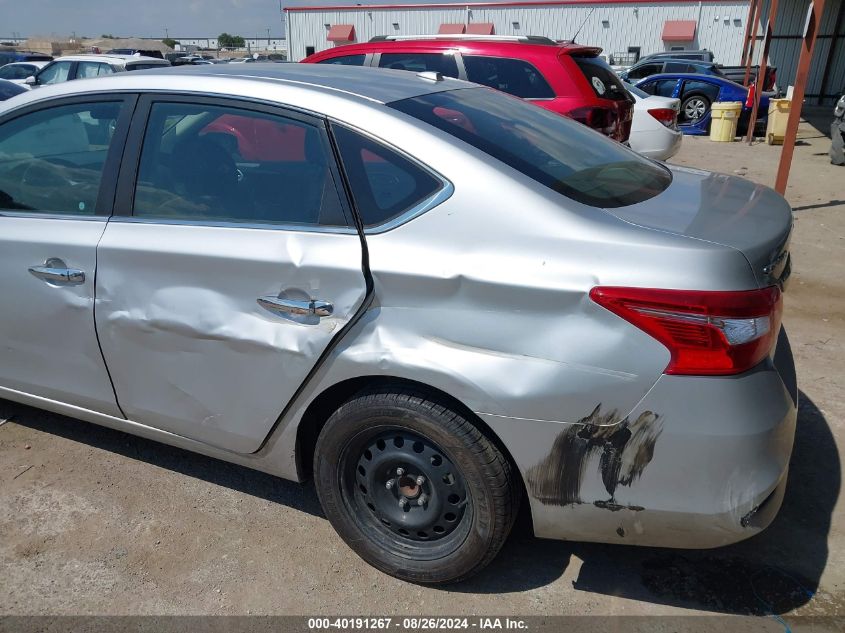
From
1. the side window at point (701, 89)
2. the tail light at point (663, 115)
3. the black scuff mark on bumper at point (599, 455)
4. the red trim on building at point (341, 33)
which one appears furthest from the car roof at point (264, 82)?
the red trim on building at point (341, 33)

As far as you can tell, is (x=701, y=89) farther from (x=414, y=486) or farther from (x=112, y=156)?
(x=414, y=486)

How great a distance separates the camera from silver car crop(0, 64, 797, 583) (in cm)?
203

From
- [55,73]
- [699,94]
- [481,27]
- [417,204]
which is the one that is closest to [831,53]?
[699,94]

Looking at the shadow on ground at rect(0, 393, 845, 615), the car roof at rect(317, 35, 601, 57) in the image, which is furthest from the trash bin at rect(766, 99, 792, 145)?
the shadow on ground at rect(0, 393, 845, 615)

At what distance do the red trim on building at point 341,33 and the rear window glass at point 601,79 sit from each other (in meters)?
35.2

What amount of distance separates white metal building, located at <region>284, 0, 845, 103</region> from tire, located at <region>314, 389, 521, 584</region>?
35153 millimetres

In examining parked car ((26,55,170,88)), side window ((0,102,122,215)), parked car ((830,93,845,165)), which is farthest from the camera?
parked car ((26,55,170,88))

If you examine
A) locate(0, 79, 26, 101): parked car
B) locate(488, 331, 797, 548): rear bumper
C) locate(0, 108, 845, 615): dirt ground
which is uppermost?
locate(488, 331, 797, 548): rear bumper

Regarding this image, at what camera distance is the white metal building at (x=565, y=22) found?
35875 mm

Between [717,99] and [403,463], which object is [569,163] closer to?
[403,463]

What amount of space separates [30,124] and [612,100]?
5.44 meters

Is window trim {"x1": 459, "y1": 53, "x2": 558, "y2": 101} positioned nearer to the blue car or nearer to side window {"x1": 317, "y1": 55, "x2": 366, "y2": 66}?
side window {"x1": 317, "y1": 55, "x2": 366, "y2": 66}

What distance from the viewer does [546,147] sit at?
2699 millimetres

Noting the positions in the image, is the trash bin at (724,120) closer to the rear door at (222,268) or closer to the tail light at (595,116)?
the tail light at (595,116)
